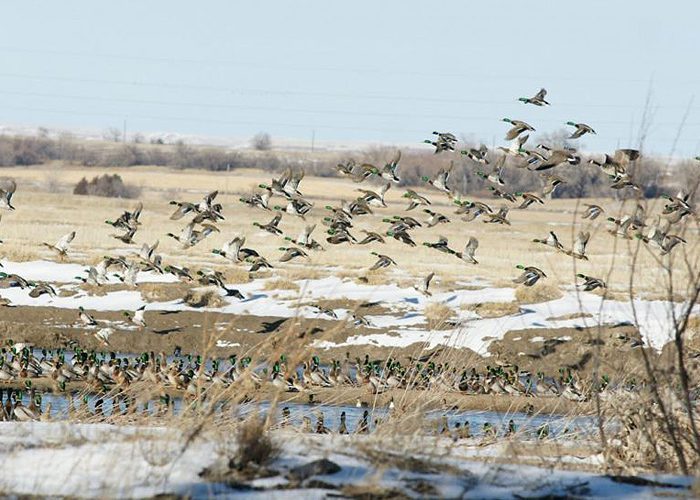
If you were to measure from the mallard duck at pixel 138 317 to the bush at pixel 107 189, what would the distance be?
46.6m

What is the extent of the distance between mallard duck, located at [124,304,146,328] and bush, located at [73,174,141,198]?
153ft

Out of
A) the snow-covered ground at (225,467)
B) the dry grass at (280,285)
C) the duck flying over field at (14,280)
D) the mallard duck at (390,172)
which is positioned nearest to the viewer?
the snow-covered ground at (225,467)

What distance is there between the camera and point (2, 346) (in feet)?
93.6

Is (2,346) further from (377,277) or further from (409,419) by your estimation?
(409,419)

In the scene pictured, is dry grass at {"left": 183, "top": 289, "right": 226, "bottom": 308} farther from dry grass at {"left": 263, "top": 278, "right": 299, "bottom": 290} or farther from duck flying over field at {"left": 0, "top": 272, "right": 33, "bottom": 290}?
duck flying over field at {"left": 0, "top": 272, "right": 33, "bottom": 290}

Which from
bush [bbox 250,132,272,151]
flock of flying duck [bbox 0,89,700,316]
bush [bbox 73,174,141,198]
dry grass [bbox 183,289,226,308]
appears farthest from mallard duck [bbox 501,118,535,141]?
bush [bbox 250,132,272,151]

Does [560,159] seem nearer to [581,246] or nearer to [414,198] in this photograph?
[581,246]

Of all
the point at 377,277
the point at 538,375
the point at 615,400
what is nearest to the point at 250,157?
the point at 377,277

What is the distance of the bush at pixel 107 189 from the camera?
76500mm

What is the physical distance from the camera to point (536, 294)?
3125 cm

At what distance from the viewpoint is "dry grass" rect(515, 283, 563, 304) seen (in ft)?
102

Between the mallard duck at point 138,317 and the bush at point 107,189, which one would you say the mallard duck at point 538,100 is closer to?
the mallard duck at point 138,317

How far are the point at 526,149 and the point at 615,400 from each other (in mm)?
10457

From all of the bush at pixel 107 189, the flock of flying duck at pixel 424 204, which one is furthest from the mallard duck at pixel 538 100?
the bush at pixel 107 189
